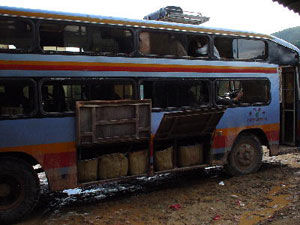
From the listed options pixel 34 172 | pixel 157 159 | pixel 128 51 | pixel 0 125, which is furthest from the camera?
pixel 157 159

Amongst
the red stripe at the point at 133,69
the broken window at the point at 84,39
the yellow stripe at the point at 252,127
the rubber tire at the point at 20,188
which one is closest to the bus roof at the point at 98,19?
the broken window at the point at 84,39

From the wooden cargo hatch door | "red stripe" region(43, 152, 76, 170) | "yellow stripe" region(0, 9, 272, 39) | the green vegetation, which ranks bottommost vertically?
"red stripe" region(43, 152, 76, 170)

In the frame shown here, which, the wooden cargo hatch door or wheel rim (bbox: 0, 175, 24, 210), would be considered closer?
wheel rim (bbox: 0, 175, 24, 210)

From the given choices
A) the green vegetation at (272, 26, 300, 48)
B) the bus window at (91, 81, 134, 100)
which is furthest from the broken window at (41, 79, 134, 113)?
the green vegetation at (272, 26, 300, 48)

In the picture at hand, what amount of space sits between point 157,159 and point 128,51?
2299mm

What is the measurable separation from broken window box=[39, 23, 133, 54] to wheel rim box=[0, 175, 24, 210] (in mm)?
2273

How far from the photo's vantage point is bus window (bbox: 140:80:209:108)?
664 centimetres

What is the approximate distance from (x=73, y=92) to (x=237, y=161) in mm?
4514

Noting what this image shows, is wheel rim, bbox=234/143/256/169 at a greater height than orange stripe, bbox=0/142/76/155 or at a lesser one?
lesser

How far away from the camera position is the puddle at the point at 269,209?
18.1ft

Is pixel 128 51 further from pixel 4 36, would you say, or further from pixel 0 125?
pixel 0 125

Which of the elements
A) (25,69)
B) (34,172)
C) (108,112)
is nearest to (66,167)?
(34,172)

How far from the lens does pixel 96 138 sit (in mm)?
5922

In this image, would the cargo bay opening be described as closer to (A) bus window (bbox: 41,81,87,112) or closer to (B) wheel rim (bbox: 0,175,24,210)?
(A) bus window (bbox: 41,81,87,112)
